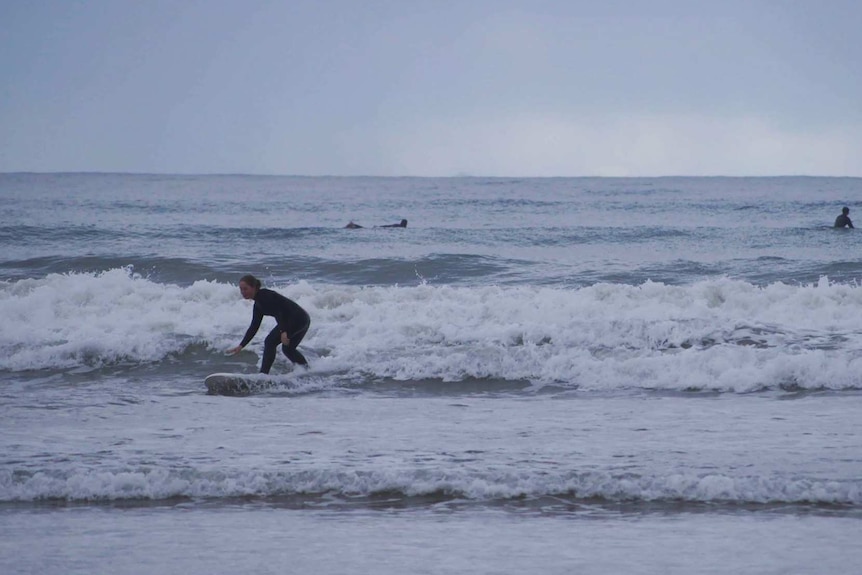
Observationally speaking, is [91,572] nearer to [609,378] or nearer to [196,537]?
[196,537]

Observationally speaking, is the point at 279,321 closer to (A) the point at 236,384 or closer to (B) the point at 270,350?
(B) the point at 270,350

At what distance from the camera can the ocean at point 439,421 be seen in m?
6.48

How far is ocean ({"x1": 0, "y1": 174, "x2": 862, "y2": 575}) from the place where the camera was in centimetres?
648

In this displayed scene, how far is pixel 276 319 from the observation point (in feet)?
39.8

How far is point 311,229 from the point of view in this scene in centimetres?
3391

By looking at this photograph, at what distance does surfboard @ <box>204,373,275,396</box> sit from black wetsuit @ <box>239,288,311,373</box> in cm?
26

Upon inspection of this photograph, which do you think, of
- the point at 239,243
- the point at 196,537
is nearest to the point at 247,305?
the point at 196,537

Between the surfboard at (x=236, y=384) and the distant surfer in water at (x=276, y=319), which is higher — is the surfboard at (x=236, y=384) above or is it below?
below

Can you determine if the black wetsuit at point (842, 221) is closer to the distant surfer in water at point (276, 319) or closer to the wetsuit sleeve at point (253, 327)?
the distant surfer in water at point (276, 319)

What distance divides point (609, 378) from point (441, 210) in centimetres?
3462

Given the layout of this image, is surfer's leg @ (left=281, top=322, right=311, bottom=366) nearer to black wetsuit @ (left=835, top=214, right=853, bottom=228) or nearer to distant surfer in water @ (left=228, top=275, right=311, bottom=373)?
distant surfer in water @ (left=228, top=275, right=311, bottom=373)

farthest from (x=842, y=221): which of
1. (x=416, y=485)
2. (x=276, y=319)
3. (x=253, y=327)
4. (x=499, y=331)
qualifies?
(x=416, y=485)

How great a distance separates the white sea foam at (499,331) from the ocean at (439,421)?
5cm

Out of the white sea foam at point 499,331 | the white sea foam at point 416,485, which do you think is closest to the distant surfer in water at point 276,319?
the white sea foam at point 499,331
